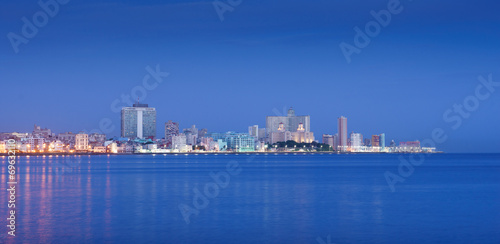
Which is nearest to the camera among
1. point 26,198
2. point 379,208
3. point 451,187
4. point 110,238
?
point 110,238

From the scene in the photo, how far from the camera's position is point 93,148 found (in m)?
199

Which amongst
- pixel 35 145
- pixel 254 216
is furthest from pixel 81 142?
pixel 254 216

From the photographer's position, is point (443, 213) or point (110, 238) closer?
point (110, 238)

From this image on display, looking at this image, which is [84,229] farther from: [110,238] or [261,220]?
[261,220]

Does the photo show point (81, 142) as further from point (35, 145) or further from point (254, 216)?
point (254, 216)

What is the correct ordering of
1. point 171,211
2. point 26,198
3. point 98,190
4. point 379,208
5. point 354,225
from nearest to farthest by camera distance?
point 354,225, point 171,211, point 379,208, point 26,198, point 98,190

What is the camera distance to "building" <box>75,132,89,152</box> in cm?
19288

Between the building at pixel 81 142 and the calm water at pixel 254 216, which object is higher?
the building at pixel 81 142

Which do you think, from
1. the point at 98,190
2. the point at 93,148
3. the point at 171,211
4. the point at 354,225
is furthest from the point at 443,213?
the point at 93,148

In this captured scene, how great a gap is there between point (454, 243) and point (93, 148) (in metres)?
191

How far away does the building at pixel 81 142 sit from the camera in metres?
193

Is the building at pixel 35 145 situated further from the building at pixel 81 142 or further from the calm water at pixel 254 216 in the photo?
the calm water at pixel 254 216

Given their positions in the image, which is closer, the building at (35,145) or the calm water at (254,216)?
the calm water at (254,216)

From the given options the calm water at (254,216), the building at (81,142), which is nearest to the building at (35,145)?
the building at (81,142)
